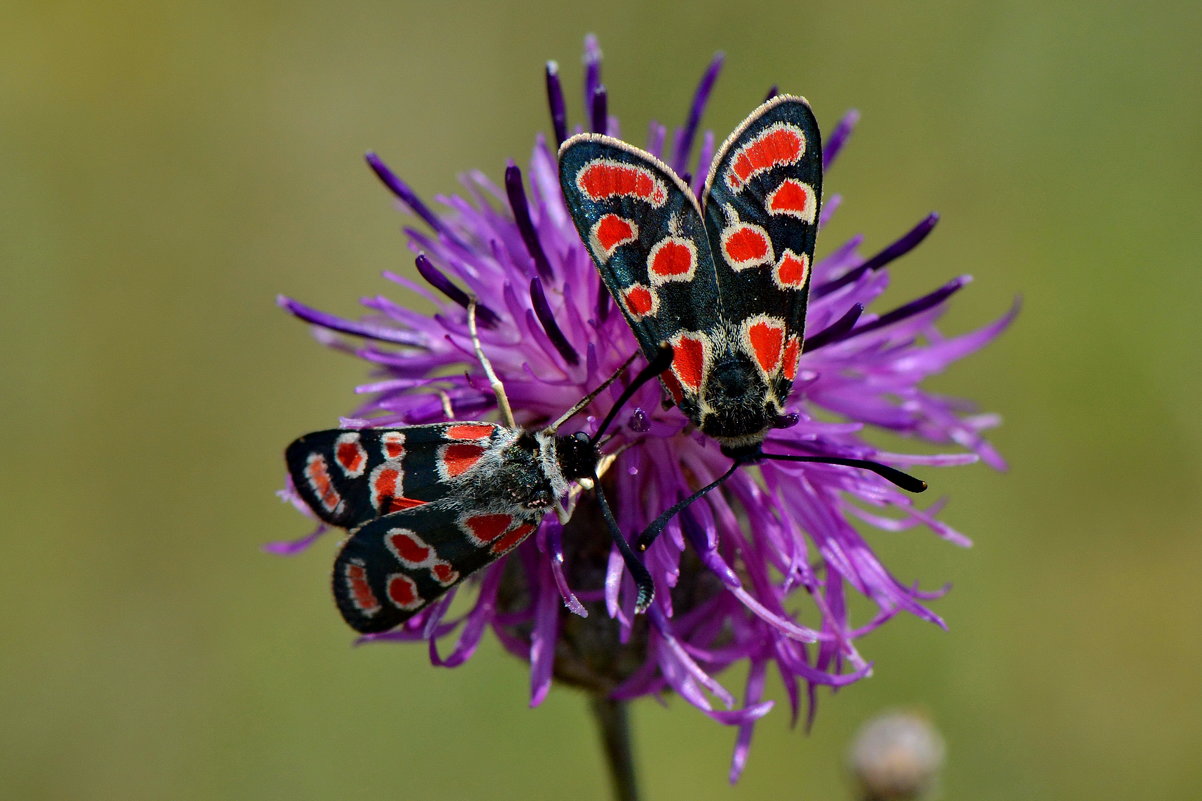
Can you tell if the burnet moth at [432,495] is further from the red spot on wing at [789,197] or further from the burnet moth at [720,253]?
the red spot on wing at [789,197]

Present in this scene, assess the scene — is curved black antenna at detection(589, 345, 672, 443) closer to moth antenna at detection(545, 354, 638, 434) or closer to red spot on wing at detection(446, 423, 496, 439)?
moth antenna at detection(545, 354, 638, 434)

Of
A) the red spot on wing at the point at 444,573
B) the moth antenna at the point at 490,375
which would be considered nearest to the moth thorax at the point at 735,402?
the moth antenna at the point at 490,375

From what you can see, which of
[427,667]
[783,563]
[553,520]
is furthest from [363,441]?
[427,667]

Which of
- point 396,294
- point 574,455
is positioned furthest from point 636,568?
point 396,294

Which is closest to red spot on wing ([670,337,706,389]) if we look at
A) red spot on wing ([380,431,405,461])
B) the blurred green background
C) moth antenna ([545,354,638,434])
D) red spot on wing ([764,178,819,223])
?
moth antenna ([545,354,638,434])

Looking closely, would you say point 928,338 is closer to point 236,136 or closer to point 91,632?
point 91,632

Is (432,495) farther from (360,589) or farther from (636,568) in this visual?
(636,568)
